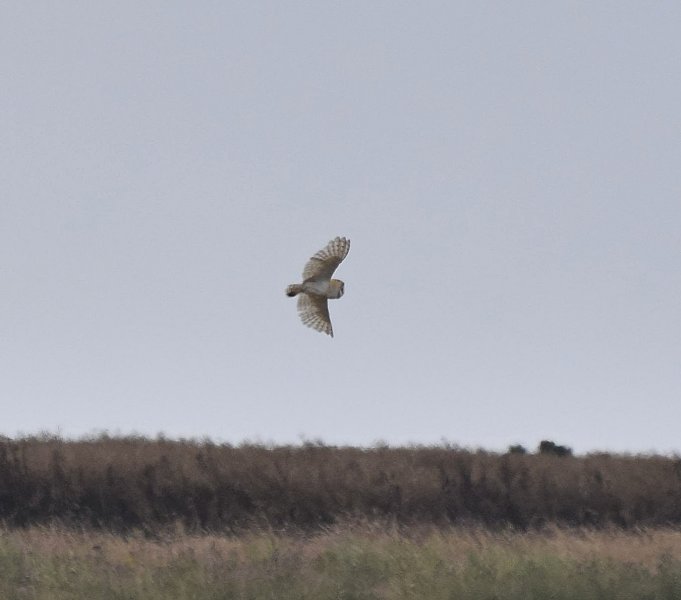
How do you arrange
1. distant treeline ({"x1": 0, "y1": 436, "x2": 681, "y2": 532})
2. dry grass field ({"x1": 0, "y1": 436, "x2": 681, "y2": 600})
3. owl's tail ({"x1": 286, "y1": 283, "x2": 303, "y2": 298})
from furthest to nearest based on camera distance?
distant treeline ({"x1": 0, "y1": 436, "x2": 681, "y2": 532}), dry grass field ({"x1": 0, "y1": 436, "x2": 681, "y2": 600}), owl's tail ({"x1": 286, "y1": 283, "x2": 303, "y2": 298})

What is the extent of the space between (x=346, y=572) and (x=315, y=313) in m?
4.74

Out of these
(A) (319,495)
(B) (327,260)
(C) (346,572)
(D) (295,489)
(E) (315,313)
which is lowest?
(C) (346,572)

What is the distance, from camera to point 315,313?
34.6 feet

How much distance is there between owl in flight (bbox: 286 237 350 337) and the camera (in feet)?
34.1

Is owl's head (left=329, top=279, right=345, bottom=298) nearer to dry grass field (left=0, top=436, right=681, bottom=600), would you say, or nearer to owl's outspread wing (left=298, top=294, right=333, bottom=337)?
owl's outspread wing (left=298, top=294, right=333, bottom=337)

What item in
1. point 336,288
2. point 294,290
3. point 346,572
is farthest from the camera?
point 346,572

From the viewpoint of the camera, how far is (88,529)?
2238 cm

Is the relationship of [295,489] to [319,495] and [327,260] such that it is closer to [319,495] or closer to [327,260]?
[319,495]

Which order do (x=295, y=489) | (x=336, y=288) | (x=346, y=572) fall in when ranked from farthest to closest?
(x=295, y=489) → (x=346, y=572) → (x=336, y=288)

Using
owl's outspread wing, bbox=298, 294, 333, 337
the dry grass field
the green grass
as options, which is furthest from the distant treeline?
owl's outspread wing, bbox=298, 294, 333, 337

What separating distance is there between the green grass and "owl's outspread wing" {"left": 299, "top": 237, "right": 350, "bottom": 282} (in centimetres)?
356

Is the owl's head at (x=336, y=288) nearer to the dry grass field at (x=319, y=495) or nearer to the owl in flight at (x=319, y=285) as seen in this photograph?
the owl in flight at (x=319, y=285)

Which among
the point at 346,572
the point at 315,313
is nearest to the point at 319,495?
the point at 346,572

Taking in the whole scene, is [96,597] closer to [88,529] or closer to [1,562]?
[1,562]
